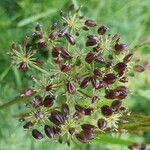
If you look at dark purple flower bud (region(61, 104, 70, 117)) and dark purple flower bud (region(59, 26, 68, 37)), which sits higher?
dark purple flower bud (region(59, 26, 68, 37))

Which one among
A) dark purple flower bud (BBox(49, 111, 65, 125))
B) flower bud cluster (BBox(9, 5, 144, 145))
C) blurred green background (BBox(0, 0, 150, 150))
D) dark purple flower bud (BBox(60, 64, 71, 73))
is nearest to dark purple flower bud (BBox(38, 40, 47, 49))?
flower bud cluster (BBox(9, 5, 144, 145))

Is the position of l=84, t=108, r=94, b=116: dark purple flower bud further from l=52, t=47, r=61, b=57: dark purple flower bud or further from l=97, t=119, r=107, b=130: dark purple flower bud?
l=52, t=47, r=61, b=57: dark purple flower bud

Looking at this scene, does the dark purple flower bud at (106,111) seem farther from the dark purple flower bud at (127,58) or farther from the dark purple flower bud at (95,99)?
the dark purple flower bud at (127,58)

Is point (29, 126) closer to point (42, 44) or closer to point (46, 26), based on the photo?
point (42, 44)

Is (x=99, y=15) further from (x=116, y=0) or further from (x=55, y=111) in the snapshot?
(x=55, y=111)

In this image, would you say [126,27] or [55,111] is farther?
[126,27]

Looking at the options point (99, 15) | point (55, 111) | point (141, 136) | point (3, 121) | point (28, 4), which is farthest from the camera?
point (141, 136)

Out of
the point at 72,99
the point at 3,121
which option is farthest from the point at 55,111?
the point at 3,121

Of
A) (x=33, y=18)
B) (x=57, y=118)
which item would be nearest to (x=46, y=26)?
(x=33, y=18)
